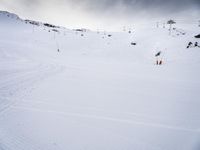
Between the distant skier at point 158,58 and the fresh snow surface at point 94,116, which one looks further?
the distant skier at point 158,58

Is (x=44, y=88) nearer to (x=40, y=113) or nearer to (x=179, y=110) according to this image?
(x=40, y=113)

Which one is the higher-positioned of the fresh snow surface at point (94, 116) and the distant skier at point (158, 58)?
the distant skier at point (158, 58)

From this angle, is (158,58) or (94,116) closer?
(94,116)

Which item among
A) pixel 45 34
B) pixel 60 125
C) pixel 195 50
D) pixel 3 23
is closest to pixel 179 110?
pixel 60 125

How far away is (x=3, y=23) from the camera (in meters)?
34.7

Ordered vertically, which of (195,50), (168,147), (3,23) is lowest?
(168,147)

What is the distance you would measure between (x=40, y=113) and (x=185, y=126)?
3461 millimetres

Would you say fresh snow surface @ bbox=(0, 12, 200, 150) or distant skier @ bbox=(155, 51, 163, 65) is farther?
distant skier @ bbox=(155, 51, 163, 65)

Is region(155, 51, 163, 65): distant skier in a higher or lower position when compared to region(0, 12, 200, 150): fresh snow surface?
higher

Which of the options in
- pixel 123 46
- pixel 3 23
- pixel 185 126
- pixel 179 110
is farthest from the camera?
pixel 3 23

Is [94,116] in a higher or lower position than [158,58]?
lower

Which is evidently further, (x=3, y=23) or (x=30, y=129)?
(x=3, y=23)

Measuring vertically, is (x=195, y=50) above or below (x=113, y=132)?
above

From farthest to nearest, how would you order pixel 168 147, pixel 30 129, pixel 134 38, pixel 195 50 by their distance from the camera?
pixel 134 38, pixel 195 50, pixel 30 129, pixel 168 147
